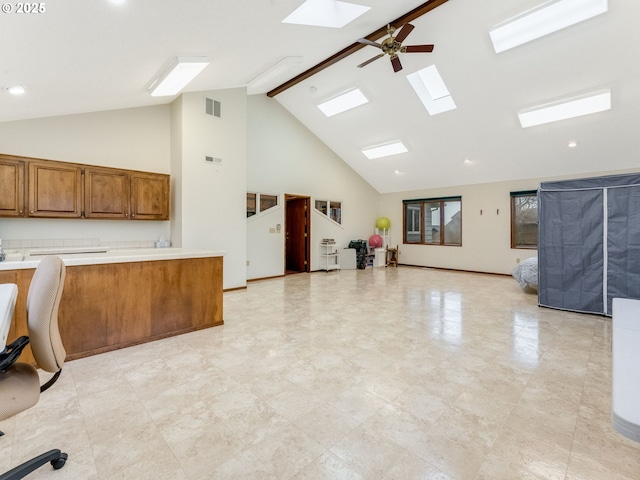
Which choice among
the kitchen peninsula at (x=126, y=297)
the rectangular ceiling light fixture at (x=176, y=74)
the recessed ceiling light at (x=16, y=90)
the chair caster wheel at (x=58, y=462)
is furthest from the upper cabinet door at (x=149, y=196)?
the chair caster wheel at (x=58, y=462)

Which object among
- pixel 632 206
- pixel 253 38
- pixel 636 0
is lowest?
pixel 632 206

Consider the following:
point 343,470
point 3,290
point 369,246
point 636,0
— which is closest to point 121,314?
point 3,290

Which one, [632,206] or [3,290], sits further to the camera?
[632,206]

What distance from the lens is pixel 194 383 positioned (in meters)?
2.44

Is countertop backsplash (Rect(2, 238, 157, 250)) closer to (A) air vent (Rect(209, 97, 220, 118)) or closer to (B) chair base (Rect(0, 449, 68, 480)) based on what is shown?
(A) air vent (Rect(209, 97, 220, 118))

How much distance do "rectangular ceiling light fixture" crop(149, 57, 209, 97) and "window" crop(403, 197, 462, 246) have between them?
7565 millimetres

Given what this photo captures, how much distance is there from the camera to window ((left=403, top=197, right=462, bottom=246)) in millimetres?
9023

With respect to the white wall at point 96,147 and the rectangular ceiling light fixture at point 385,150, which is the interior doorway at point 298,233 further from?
the white wall at point 96,147

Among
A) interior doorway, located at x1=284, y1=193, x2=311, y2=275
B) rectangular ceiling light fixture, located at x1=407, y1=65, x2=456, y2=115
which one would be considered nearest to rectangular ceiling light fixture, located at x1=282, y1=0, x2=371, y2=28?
rectangular ceiling light fixture, located at x1=407, y1=65, x2=456, y2=115

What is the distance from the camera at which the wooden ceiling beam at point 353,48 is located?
14.5 ft

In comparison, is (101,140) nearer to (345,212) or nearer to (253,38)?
(253,38)

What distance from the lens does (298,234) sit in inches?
342

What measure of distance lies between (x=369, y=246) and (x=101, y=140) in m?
7.52

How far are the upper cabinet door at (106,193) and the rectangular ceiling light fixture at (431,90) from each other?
18.0 ft
